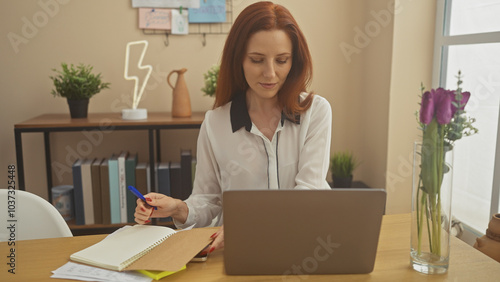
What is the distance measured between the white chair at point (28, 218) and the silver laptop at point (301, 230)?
0.64 m

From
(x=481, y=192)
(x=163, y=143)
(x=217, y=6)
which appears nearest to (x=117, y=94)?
(x=163, y=143)

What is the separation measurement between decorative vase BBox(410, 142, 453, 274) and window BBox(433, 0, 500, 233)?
1.24 m

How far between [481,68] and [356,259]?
5.30 ft

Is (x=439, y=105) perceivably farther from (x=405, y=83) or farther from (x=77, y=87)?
(x=77, y=87)

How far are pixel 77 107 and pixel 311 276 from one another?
1.97 metres

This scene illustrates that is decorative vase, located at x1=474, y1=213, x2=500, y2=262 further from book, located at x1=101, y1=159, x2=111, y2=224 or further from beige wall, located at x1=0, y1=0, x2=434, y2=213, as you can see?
book, located at x1=101, y1=159, x2=111, y2=224

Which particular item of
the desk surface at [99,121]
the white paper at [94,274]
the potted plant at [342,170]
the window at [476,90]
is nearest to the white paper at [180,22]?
the desk surface at [99,121]

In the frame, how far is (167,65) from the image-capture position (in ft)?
9.30

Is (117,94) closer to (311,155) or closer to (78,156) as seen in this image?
(78,156)

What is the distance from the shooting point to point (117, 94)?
282 cm

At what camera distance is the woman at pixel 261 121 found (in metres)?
1.45

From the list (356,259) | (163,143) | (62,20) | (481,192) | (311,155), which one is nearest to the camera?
(356,259)

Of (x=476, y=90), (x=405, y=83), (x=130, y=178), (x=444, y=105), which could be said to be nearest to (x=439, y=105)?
(x=444, y=105)

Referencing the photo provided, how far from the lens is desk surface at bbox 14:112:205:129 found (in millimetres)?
2369
